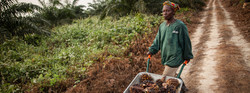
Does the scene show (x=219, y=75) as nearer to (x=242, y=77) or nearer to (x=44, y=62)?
(x=242, y=77)

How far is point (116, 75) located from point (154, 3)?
972 cm

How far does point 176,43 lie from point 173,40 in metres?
0.07

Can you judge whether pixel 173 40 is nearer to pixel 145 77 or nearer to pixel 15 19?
pixel 145 77

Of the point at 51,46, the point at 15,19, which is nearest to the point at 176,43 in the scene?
the point at 51,46

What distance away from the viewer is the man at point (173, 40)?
2.39 m

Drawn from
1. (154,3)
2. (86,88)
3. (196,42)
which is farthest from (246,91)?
(154,3)

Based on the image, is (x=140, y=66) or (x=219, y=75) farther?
(x=140, y=66)

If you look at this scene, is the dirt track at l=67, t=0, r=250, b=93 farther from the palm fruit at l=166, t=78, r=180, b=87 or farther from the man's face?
the man's face

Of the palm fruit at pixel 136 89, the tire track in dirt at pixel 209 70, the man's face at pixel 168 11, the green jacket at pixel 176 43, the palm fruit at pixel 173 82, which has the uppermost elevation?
the man's face at pixel 168 11

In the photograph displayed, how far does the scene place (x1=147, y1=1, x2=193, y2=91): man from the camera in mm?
2391

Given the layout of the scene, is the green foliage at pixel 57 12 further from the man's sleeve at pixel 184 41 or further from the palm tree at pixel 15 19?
the man's sleeve at pixel 184 41

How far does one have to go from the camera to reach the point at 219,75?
3.94 meters

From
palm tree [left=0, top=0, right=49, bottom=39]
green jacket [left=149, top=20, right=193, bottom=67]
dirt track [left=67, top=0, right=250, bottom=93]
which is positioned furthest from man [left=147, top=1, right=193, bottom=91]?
palm tree [left=0, top=0, right=49, bottom=39]

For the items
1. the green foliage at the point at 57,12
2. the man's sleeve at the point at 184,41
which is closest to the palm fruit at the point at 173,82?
the man's sleeve at the point at 184,41
